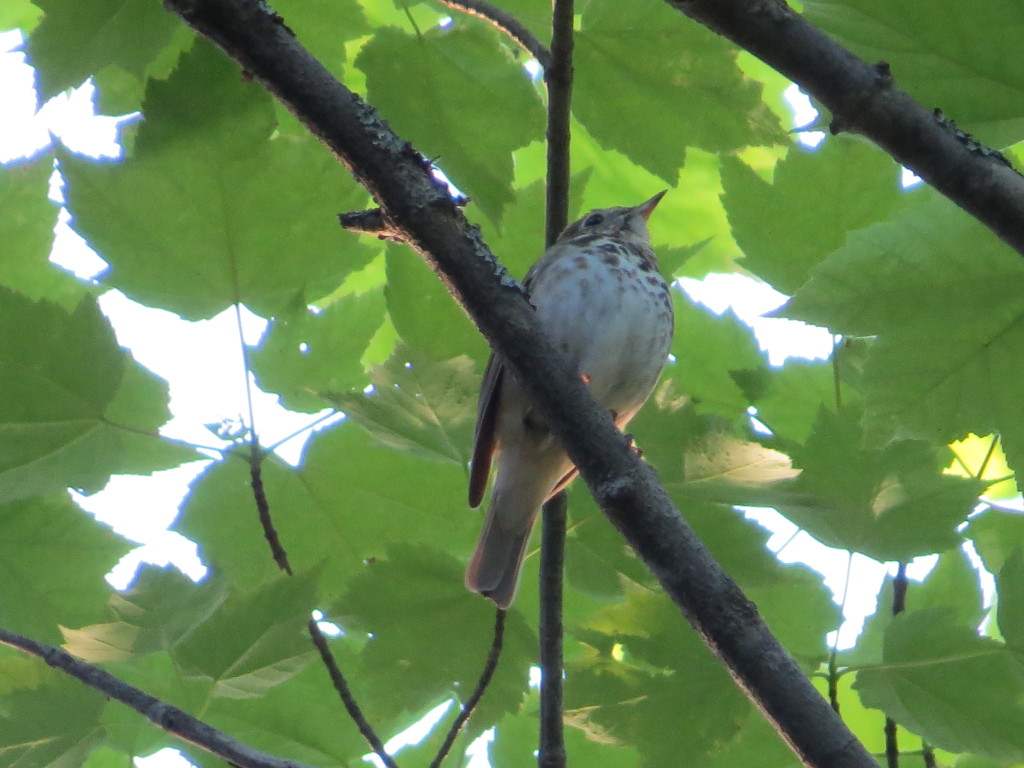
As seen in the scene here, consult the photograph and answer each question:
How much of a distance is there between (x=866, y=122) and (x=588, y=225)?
9.73ft

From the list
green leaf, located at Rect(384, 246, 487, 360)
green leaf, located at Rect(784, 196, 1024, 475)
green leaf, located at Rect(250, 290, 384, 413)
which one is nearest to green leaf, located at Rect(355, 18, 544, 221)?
green leaf, located at Rect(384, 246, 487, 360)

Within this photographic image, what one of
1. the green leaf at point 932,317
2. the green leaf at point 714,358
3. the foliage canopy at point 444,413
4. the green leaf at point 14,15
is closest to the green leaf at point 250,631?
the foliage canopy at point 444,413

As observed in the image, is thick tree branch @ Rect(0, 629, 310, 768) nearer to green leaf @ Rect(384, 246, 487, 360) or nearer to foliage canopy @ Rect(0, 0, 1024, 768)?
foliage canopy @ Rect(0, 0, 1024, 768)

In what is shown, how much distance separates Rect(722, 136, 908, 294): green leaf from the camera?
9.64ft

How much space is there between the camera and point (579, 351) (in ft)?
12.3

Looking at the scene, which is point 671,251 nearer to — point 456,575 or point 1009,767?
point 456,575

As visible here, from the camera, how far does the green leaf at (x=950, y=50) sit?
1.73 m

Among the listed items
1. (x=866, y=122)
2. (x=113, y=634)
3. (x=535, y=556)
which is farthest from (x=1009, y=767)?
(x=113, y=634)

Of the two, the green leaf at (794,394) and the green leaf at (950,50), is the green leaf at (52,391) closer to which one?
the green leaf at (950,50)

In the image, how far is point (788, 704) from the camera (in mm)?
1458

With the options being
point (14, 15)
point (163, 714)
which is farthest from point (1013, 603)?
point (14, 15)

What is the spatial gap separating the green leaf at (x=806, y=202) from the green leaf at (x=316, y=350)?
1.01 meters

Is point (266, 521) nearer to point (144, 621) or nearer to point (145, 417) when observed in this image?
point (144, 621)

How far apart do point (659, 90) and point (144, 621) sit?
61.0 inches
